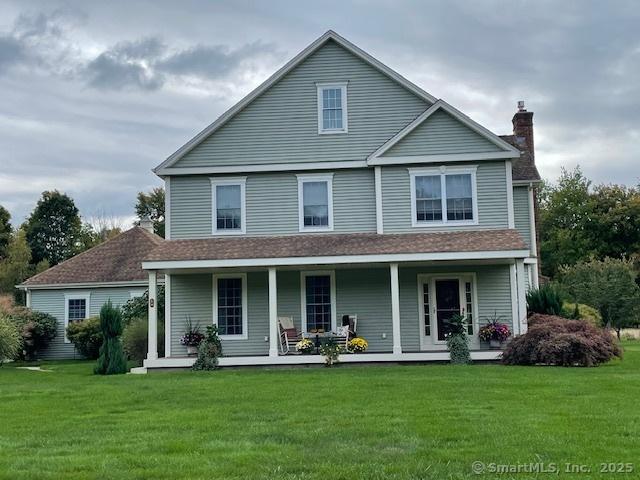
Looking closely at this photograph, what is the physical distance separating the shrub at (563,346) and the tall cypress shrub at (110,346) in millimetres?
9493

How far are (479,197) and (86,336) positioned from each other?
51.9 feet

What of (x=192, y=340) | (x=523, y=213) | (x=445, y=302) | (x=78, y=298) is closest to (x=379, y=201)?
(x=445, y=302)

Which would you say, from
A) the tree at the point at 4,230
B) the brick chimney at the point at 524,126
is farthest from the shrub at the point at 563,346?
the tree at the point at 4,230

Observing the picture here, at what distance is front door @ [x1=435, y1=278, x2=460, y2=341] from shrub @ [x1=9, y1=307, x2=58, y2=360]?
1596cm

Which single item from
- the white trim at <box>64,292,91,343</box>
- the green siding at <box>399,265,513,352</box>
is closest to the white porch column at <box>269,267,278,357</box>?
the green siding at <box>399,265,513,352</box>

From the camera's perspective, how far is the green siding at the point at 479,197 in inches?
770

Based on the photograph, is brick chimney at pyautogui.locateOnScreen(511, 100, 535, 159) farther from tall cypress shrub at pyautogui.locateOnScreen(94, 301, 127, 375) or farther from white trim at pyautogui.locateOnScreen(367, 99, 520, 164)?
tall cypress shrub at pyautogui.locateOnScreen(94, 301, 127, 375)

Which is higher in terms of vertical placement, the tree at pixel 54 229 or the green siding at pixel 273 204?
the tree at pixel 54 229

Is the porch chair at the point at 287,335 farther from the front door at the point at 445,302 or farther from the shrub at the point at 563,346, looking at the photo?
the shrub at the point at 563,346

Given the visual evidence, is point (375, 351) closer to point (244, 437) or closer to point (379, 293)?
point (379, 293)

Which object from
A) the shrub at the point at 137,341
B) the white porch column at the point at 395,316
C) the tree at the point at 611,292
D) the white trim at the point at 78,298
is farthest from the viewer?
the tree at the point at 611,292

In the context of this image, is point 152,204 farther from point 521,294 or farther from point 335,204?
point 521,294

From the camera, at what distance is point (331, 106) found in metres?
20.5

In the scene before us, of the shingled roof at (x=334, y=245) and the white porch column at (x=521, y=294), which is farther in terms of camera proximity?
the shingled roof at (x=334, y=245)
